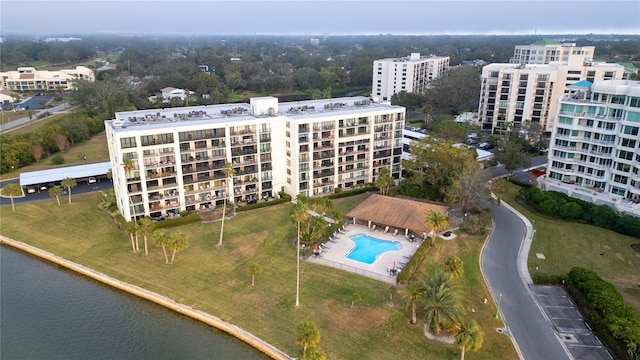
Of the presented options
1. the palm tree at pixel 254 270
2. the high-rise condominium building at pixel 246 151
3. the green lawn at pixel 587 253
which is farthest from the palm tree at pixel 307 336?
the high-rise condominium building at pixel 246 151

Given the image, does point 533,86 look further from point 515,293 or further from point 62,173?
point 62,173

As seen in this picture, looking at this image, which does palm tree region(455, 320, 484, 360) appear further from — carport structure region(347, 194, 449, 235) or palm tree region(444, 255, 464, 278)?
carport structure region(347, 194, 449, 235)

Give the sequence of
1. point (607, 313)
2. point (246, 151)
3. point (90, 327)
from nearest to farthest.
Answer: point (607, 313)
point (90, 327)
point (246, 151)

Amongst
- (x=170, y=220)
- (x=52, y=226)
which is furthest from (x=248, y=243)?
(x=52, y=226)

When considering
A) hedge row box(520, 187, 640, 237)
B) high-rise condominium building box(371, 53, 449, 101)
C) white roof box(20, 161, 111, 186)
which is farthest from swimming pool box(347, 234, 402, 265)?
high-rise condominium building box(371, 53, 449, 101)

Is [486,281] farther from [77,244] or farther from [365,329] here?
[77,244]

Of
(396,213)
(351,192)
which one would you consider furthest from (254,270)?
(351,192)
